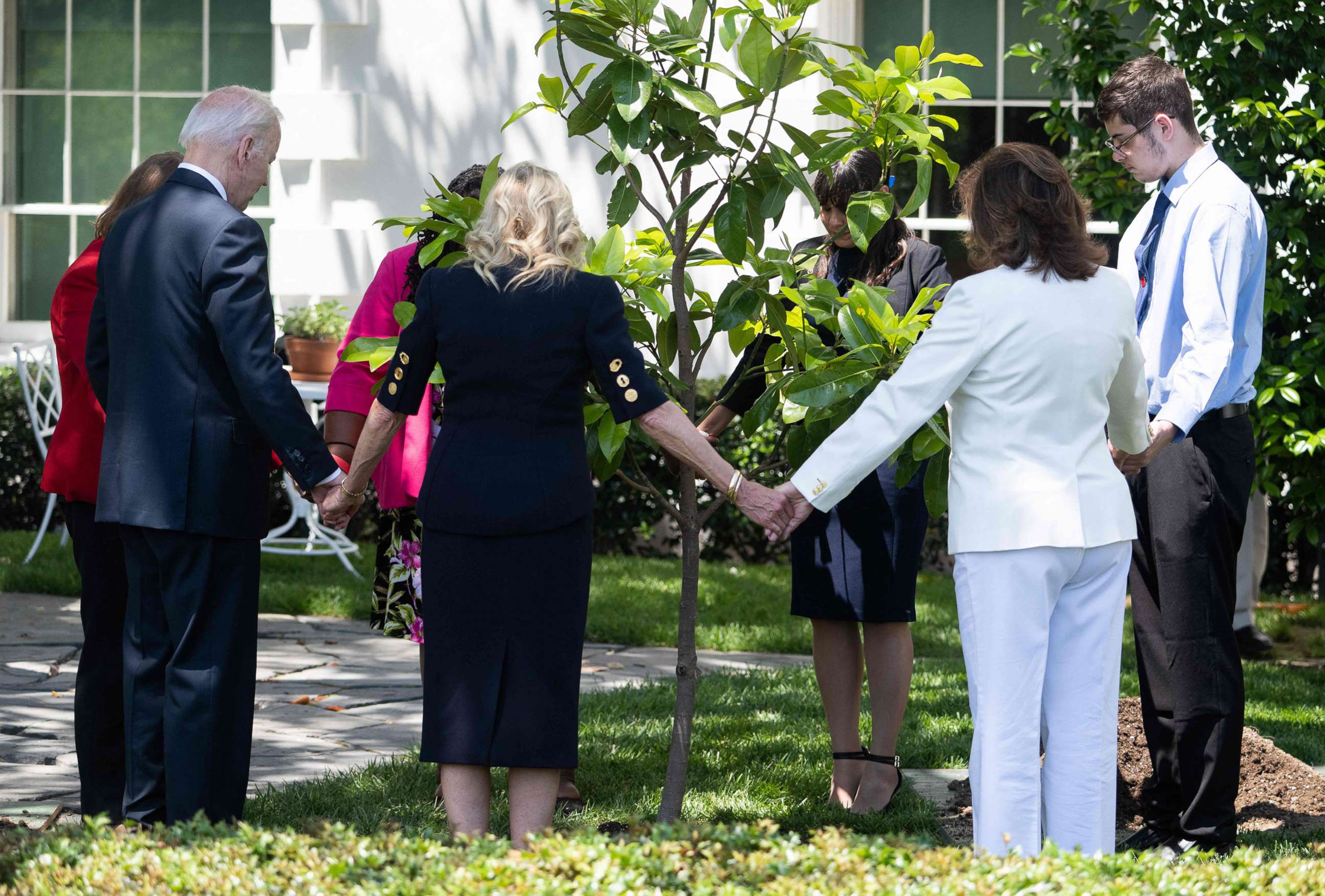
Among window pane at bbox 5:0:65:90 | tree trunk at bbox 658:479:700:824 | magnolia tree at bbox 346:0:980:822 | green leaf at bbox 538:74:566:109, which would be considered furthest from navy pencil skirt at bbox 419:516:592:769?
window pane at bbox 5:0:65:90

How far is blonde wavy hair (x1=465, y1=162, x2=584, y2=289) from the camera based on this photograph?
131 inches

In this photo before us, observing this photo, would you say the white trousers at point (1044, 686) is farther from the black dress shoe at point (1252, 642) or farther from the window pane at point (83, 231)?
the window pane at point (83, 231)

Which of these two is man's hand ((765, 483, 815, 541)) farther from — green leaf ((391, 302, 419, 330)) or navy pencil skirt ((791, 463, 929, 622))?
green leaf ((391, 302, 419, 330))

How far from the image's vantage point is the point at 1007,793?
10.5 feet

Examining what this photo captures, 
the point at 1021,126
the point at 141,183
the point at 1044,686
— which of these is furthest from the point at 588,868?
the point at 1021,126

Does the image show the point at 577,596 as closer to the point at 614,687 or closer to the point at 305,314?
the point at 614,687

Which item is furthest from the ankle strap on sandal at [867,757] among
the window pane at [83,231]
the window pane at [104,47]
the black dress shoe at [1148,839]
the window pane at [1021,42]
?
the window pane at [104,47]

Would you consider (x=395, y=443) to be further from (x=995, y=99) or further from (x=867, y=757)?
(x=995, y=99)

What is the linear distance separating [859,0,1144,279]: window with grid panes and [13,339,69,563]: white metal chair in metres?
5.47

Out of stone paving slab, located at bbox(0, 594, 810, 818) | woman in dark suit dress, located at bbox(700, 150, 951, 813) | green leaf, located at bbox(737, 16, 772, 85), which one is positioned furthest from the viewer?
stone paving slab, located at bbox(0, 594, 810, 818)

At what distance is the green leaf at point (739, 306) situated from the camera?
3.46m

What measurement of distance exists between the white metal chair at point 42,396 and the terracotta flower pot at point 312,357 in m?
1.29

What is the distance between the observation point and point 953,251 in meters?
9.80

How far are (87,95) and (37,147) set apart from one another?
56 cm
